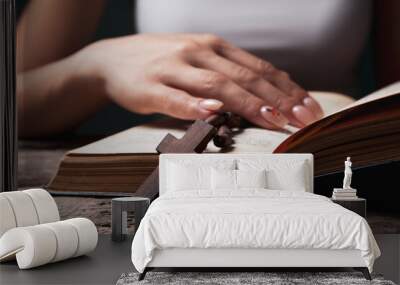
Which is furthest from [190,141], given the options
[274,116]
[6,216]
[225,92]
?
[6,216]

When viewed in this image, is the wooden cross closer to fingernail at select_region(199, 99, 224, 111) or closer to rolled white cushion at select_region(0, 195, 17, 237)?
fingernail at select_region(199, 99, 224, 111)

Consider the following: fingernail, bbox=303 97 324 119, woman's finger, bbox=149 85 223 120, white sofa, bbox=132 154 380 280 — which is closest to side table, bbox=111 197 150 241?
woman's finger, bbox=149 85 223 120

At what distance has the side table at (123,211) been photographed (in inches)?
183

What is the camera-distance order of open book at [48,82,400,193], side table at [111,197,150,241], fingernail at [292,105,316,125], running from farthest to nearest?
fingernail at [292,105,316,125] < side table at [111,197,150,241] < open book at [48,82,400,193]

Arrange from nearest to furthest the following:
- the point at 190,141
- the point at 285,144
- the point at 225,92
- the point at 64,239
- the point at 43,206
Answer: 1. the point at 64,239
2. the point at 43,206
3. the point at 285,144
4. the point at 190,141
5. the point at 225,92

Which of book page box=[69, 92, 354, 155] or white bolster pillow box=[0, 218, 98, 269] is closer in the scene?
white bolster pillow box=[0, 218, 98, 269]

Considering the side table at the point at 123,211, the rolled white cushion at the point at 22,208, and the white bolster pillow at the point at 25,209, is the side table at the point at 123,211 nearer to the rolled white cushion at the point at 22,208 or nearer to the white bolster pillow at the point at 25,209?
the white bolster pillow at the point at 25,209

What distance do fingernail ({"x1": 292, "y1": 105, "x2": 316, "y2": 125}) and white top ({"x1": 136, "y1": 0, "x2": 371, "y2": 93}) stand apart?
0.17m

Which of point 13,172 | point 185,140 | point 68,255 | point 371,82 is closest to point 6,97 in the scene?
point 13,172

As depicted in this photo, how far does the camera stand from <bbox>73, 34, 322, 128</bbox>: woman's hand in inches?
199

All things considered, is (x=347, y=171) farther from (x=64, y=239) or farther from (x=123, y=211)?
(x=64, y=239)

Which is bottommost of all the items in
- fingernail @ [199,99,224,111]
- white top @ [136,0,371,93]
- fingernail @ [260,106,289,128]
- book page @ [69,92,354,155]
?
book page @ [69,92,354,155]

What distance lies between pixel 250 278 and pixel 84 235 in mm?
1002

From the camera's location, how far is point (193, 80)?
5.09 metres
